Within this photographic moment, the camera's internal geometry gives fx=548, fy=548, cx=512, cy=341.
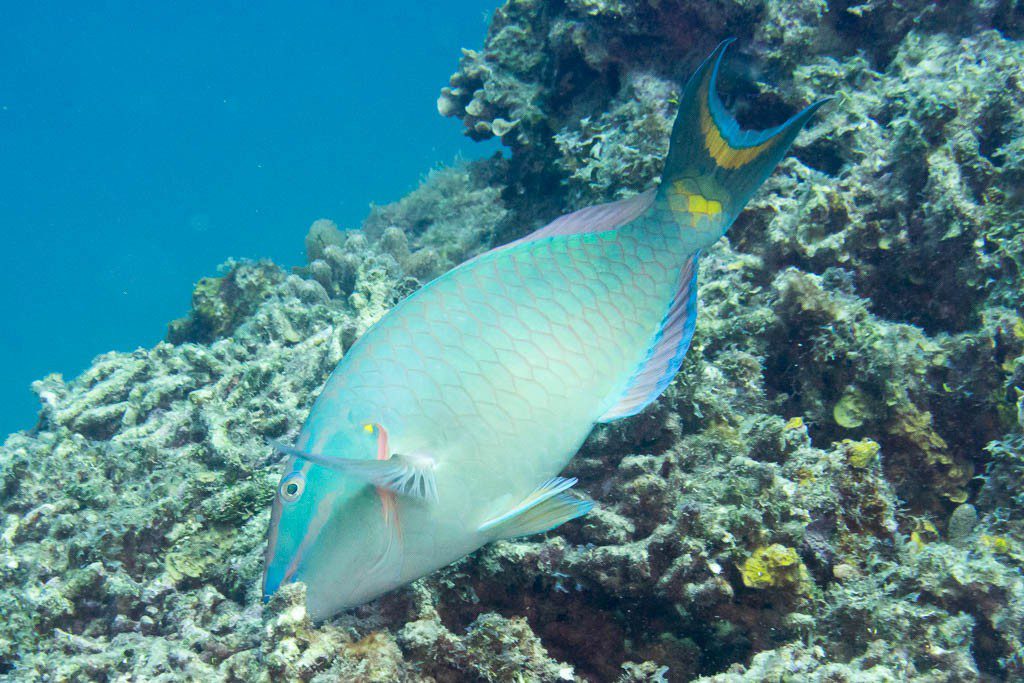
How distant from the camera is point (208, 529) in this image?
296cm

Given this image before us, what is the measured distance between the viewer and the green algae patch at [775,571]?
202 cm

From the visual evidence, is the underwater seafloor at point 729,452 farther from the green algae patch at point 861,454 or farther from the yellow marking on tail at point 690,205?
the yellow marking on tail at point 690,205

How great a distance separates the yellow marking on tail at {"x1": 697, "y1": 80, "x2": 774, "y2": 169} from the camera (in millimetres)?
2268

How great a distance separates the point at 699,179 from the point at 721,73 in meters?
3.20

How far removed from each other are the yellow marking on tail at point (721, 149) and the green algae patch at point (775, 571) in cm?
154

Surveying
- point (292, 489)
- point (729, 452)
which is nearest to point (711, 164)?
point (729, 452)

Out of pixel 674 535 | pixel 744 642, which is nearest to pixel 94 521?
pixel 674 535

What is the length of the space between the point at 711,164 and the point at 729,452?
49.7 inches

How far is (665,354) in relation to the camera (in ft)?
7.13

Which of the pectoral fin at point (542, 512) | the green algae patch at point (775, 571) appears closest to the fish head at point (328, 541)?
the pectoral fin at point (542, 512)

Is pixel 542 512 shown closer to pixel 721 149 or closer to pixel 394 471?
pixel 394 471

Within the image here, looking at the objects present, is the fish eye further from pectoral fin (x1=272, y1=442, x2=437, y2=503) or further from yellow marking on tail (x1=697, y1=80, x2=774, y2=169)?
yellow marking on tail (x1=697, y1=80, x2=774, y2=169)

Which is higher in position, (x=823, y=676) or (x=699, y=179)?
(x=699, y=179)

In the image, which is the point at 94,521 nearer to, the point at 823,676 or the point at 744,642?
the point at 744,642
